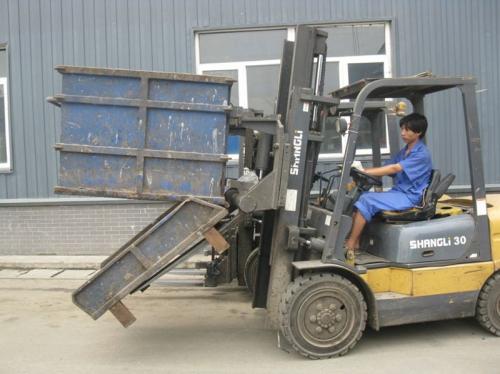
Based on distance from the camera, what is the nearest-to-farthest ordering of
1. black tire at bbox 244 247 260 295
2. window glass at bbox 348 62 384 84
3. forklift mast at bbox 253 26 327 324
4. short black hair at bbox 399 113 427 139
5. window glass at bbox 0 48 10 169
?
forklift mast at bbox 253 26 327 324 < short black hair at bbox 399 113 427 139 < black tire at bbox 244 247 260 295 < window glass at bbox 348 62 384 84 < window glass at bbox 0 48 10 169

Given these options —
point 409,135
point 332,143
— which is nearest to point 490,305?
point 409,135

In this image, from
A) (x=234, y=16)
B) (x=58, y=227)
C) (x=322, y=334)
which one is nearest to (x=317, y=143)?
(x=322, y=334)

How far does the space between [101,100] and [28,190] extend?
583cm

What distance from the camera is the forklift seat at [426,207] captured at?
15.1ft

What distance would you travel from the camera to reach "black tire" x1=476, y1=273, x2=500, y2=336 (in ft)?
15.0

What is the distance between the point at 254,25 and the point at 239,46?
0.47 meters

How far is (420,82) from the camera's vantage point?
4.36 metres

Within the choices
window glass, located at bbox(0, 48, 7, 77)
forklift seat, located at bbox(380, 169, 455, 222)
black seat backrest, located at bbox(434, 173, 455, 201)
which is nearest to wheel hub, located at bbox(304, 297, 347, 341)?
forklift seat, located at bbox(380, 169, 455, 222)

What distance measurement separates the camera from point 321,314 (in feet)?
14.0

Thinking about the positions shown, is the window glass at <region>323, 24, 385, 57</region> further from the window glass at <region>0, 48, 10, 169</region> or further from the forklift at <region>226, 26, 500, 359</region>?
the window glass at <region>0, 48, 10, 169</region>

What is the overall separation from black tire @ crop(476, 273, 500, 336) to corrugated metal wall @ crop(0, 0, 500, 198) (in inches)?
184

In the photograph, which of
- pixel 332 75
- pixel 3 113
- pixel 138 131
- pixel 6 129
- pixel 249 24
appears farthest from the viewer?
pixel 3 113

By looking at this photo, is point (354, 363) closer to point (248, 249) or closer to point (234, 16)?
point (248, 249)

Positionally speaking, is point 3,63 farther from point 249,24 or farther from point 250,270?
point 250,270
